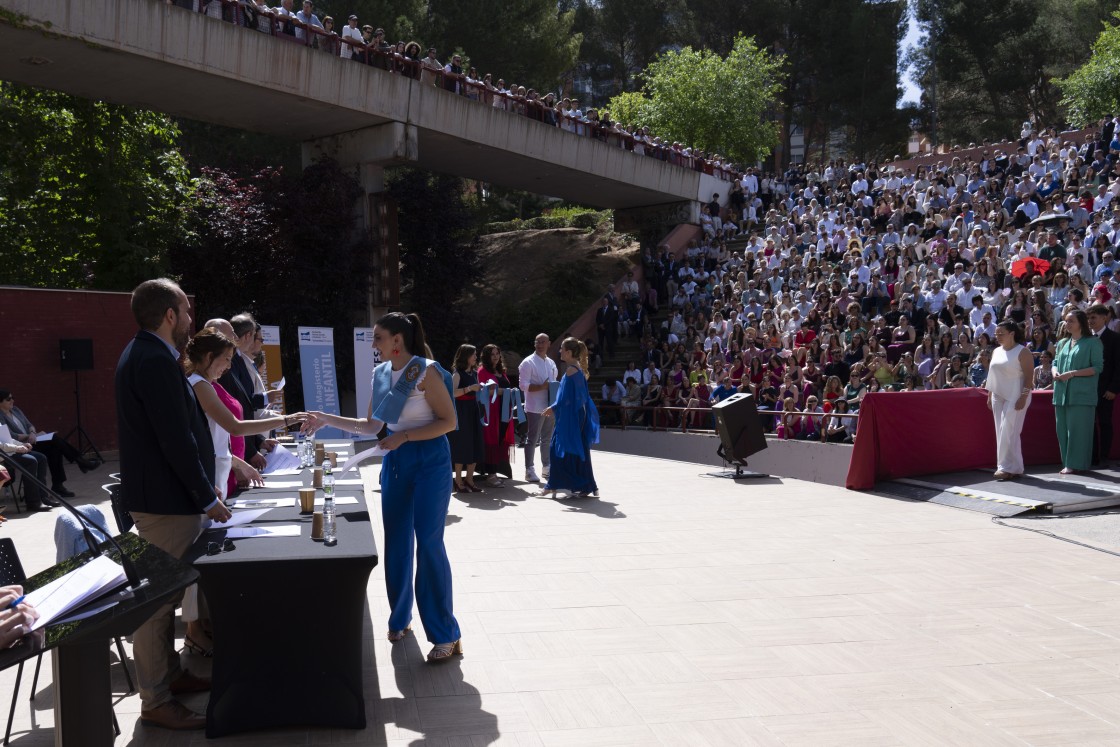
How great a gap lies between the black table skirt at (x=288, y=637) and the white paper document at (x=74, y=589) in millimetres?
1188

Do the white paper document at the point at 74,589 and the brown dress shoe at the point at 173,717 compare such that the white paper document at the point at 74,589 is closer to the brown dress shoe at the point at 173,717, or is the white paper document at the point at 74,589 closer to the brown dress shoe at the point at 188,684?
the brown dress shoe at the point at 173,717

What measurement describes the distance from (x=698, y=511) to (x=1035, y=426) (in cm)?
472

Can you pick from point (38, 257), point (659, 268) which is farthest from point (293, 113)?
point (659, 268)

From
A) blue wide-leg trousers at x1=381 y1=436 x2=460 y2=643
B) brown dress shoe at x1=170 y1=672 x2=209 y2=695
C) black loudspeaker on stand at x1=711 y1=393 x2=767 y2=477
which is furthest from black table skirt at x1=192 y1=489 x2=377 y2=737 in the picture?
black loudspeaker on stand at x1=711 y1=393 x2=767 y2=477

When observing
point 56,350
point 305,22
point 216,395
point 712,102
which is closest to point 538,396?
point 216,395

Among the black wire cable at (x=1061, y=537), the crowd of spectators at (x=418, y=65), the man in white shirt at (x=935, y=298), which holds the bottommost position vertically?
the black wire cable at (x=1061, y=537)

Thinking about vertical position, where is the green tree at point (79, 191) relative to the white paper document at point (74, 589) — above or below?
above

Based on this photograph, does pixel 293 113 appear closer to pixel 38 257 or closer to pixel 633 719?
pixel 38 257

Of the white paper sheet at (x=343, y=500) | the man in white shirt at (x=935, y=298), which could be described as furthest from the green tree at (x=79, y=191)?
the white paper sheet at (x=343, y=500)

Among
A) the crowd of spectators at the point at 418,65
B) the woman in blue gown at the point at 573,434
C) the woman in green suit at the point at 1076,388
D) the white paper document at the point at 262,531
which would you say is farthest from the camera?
the crowd of spectators at the point at 418,65

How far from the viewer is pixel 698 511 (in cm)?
1028

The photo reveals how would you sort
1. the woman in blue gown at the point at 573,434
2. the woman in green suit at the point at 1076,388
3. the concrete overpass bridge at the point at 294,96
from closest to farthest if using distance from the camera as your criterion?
the woman in green suit at the point at 1076,388 < the woman in blue gown at the point at 573,434 < the concrete overpass bridge at the point at 294,96

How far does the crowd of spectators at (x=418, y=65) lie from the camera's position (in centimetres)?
1847

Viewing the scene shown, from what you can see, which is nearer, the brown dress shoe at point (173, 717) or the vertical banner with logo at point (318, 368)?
the brown dress shoe at point (173, 717)
